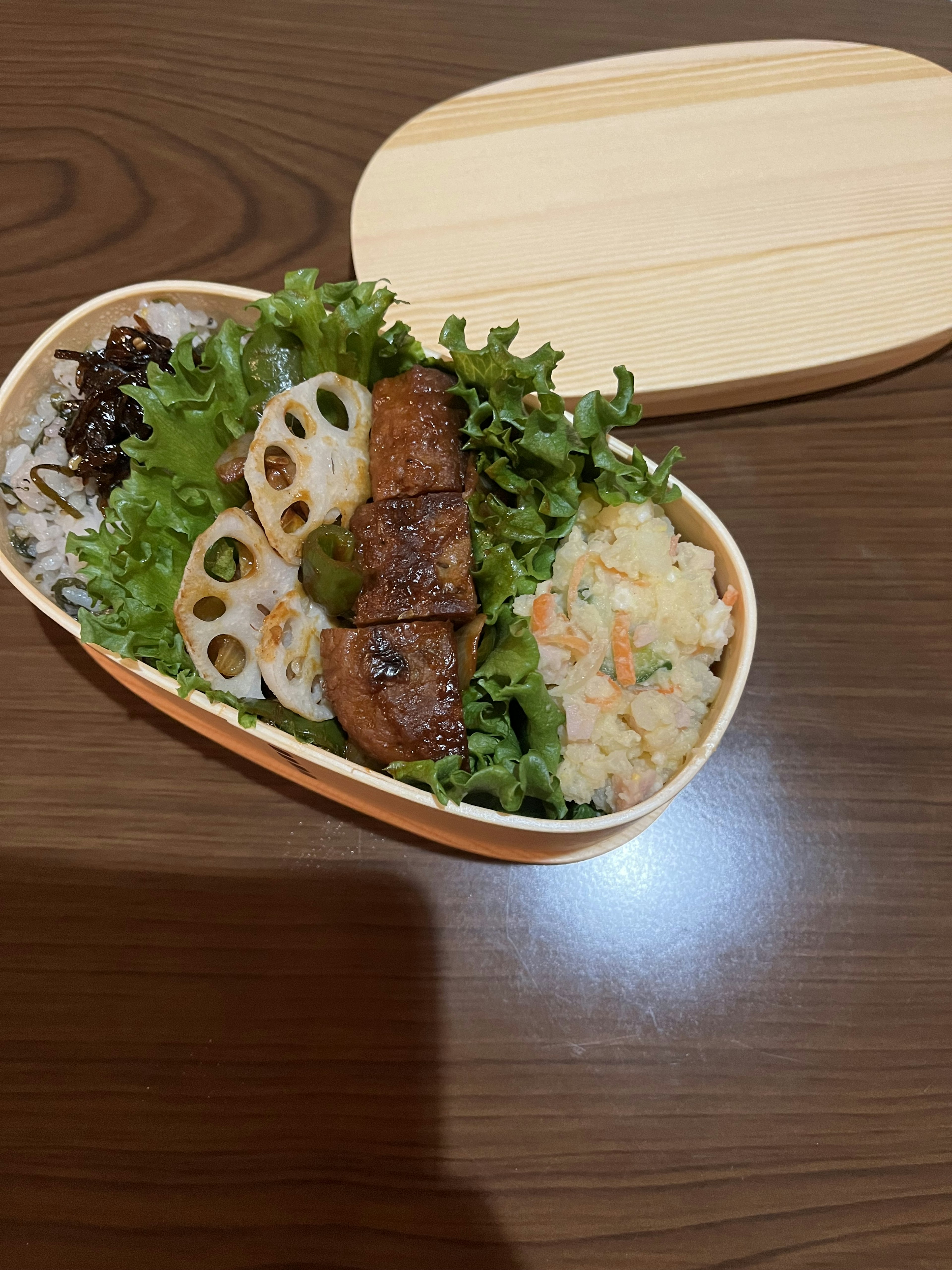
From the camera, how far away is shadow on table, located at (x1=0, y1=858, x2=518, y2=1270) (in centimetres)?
176

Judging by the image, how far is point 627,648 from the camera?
161cm

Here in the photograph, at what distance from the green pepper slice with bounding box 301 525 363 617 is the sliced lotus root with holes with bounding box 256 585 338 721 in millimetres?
44

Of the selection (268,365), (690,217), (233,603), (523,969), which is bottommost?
(523,969)

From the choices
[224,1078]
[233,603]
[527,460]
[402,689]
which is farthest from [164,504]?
[224,1078]

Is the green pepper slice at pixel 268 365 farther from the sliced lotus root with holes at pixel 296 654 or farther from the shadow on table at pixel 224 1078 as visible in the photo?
the shadow on table at pixel 224 1078

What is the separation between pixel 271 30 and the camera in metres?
2.67

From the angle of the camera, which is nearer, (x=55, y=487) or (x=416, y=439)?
(x=416, y=439)

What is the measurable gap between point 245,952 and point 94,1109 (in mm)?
501

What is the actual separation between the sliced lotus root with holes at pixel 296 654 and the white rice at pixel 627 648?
0.46 meters

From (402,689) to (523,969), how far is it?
0.90m

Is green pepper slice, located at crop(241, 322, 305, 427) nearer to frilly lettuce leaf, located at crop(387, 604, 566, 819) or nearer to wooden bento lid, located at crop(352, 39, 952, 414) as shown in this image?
wooden bento lid, located at crop(352, 39, 952, 414)

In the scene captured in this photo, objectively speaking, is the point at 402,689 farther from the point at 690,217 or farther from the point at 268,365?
the point at 690,217

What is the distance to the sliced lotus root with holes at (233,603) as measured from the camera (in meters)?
1.61

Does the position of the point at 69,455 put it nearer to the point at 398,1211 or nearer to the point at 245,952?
the point at 245,952
